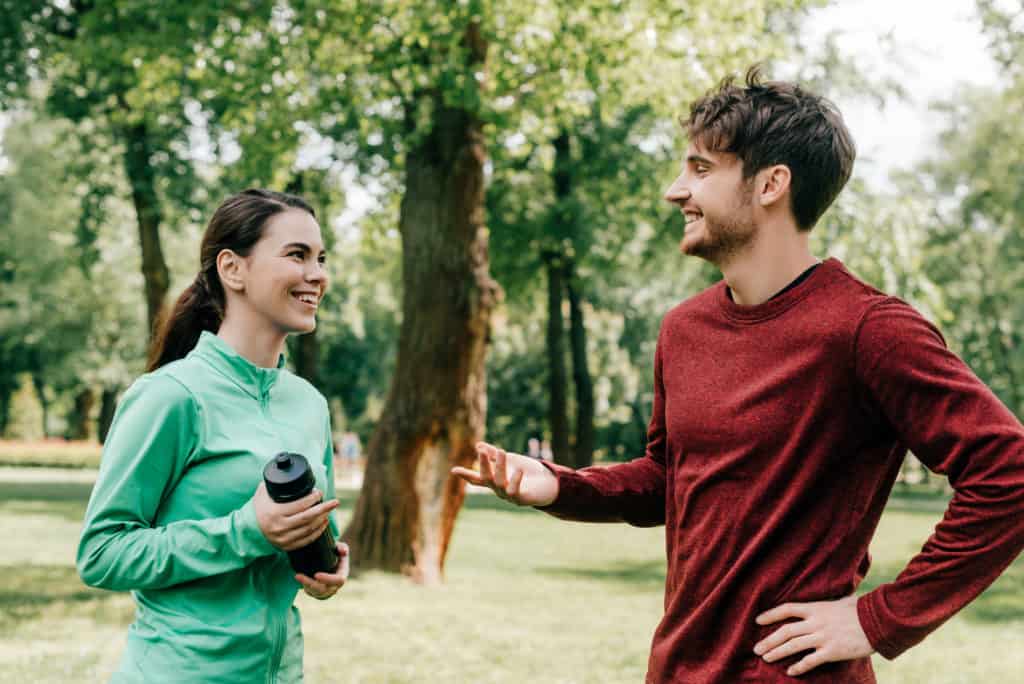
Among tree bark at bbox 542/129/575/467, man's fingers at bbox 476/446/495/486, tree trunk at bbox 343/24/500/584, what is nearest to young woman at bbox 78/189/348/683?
man's fingers at bbox 476/446/495/486

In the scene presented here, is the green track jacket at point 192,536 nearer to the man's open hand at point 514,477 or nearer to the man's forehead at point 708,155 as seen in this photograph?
the man's open hand at point 514,477

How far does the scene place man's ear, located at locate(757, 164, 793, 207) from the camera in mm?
2924

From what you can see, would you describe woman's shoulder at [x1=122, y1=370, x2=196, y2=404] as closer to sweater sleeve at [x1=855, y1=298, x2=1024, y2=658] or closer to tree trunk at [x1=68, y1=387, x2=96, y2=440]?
sweater sleeve at [x1=855, y1=298, x2=1024, y2=658]

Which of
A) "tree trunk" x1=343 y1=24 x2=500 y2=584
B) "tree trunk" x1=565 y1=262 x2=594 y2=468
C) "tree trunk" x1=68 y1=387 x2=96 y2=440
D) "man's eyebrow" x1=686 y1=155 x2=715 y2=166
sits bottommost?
"tree trunk" x1=68 y1=387 x2=96 y2=440

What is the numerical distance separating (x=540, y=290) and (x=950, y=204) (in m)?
18.4

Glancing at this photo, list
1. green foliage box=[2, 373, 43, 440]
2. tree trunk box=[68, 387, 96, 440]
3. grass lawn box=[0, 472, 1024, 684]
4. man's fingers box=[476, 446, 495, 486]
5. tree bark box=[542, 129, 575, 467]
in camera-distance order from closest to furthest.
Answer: man's fingers box=[476, 446, 495, 486]
grass lawn box=[0, 472, 1024, 684]
tree bark box=[542, 129, 575, 467]
green foliage box=[2, 373, 43, 440]
tree trunk box=[68, 387, 96, 440]

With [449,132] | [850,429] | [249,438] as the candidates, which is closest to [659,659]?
[850,429]

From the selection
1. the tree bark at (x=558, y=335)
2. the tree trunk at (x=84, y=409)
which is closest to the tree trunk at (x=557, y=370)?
the tree bark at (x=558, y=335)

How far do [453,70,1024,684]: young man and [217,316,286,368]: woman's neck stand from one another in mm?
700

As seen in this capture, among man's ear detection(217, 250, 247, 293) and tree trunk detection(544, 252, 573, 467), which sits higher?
man's ear detection(217, 250, 247, 293)

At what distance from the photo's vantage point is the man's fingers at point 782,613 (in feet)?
8.55

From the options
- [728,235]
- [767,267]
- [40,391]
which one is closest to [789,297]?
[767,267]

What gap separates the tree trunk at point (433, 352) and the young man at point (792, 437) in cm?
927

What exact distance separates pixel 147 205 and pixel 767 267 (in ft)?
68.7
